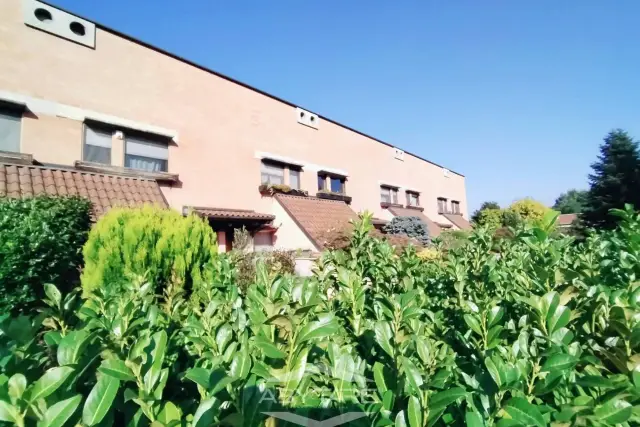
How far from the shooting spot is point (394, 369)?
1159mm

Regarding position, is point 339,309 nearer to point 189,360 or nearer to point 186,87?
point 189,360

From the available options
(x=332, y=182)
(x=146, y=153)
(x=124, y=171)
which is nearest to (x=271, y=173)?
(x=332, y=182)

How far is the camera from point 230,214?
11.1 m

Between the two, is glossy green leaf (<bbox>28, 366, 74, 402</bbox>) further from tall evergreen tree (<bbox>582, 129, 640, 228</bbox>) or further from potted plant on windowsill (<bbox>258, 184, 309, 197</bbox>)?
tall evergreen tree (<bbox>582, 129, 640, 228</bbox>)

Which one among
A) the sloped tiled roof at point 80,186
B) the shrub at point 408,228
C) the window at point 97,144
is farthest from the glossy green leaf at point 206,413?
the shrub at point 408,228

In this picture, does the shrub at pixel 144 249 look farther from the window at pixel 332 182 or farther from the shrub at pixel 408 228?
the shrub at pixel 408 228

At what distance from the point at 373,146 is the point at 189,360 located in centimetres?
2034

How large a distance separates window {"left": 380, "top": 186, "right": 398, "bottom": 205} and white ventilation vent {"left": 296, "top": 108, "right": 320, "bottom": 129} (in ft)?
22.4

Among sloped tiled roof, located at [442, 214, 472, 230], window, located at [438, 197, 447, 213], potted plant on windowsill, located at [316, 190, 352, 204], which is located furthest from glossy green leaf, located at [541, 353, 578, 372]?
window, located at [438, 197, 447, 213]

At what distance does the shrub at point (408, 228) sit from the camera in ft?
59.1

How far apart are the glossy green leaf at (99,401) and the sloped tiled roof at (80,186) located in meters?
8.06

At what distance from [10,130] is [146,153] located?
306 cm

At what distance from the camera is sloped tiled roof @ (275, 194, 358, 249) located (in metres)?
12.3

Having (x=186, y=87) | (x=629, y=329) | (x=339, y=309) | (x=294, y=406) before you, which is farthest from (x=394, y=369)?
(x=186, y=87)
